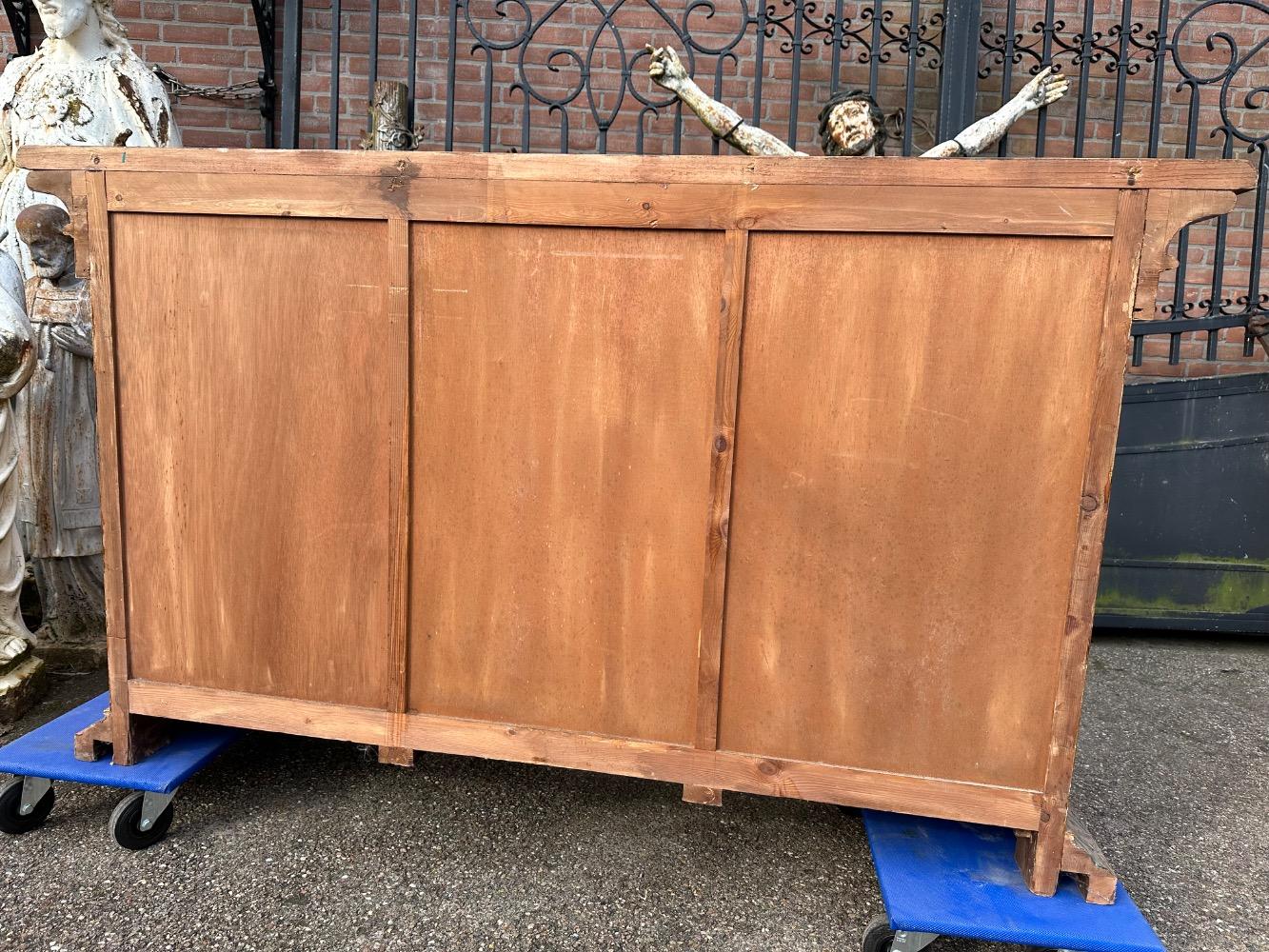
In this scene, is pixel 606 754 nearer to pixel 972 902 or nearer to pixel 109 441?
pixel 972 902

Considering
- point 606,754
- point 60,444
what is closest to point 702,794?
point 606,754

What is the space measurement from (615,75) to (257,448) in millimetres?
2764

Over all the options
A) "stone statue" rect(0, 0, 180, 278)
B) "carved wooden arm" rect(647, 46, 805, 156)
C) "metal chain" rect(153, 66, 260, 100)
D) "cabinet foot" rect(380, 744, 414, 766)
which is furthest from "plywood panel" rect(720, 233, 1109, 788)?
"metal chain" rect(153, 66, 260, 100)

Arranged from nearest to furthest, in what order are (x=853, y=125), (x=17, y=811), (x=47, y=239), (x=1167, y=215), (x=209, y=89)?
(x=1167, y=215)
(x=17, y=811)
(x=853, y=125)
(x=47, y=239)
(x=209, y=89)

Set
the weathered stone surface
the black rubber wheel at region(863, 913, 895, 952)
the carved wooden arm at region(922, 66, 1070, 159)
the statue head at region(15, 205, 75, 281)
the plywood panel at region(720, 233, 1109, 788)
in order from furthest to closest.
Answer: the statue head at region(15, 205, 75, 281)
the weathered stone surface
the carved wooden arm at region(922, 66, 1070, 159)
the black rubber wheel at region(863, 913, 895, 952)
the plywood panel at region(720, 233, 1109, 788)

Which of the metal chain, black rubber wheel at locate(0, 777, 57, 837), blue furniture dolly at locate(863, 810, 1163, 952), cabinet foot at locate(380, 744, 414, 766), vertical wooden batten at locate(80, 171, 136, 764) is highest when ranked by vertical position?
the metal chain

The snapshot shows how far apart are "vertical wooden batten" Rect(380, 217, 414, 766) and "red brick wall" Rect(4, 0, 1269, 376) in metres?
2.32

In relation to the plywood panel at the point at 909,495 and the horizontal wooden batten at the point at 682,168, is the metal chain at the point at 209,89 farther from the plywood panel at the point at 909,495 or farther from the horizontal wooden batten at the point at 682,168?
the plywood panel at the point at 909,495

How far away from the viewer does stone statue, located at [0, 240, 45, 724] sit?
271cm

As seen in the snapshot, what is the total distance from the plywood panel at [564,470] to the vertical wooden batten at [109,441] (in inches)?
30.6

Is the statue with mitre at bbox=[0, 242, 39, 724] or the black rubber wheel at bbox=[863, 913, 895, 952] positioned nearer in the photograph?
the black rubber wheel at bbox=[863, 913, 895, 952]

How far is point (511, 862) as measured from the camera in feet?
7.34

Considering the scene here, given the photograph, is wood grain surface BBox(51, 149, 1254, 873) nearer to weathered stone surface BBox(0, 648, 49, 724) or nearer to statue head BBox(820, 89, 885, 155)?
statue head BBox(820, 89, 885, 155)

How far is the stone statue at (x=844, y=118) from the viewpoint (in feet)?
7.73
